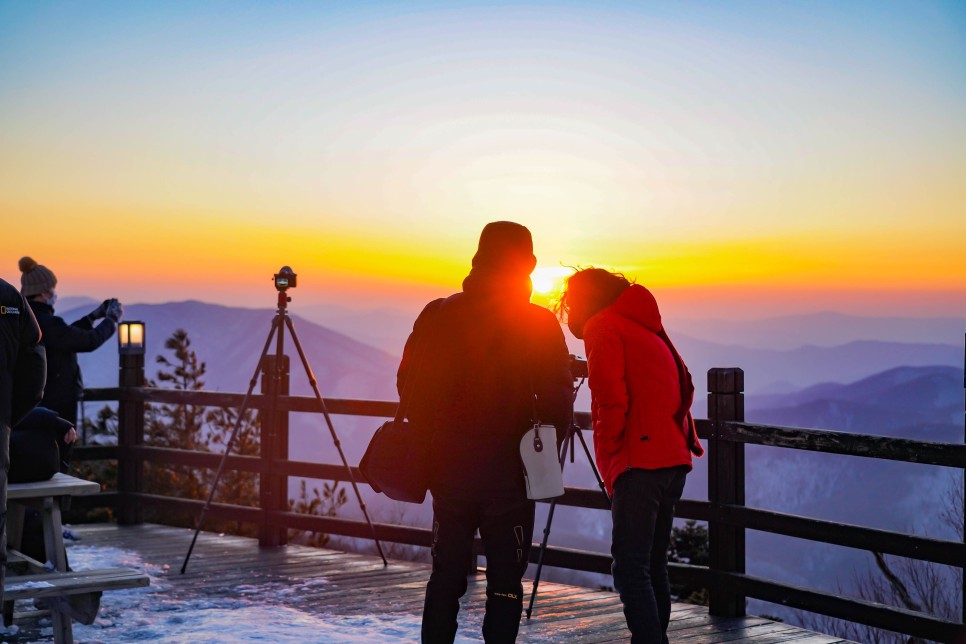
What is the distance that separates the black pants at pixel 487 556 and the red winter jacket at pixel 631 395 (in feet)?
1.57

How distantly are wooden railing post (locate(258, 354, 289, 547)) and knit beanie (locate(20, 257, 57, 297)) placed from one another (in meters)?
1.90

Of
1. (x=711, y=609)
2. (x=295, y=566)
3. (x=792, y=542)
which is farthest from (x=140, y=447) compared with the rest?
(x=792, y=542)

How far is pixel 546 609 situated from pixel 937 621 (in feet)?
7.00

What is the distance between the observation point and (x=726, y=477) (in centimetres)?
618

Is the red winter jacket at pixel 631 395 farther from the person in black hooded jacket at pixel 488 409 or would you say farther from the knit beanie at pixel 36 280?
the knit beanie at pixel 36 280

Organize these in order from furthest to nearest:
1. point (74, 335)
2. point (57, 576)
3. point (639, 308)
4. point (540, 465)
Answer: point (74, 335) < point (57, 576) < point (639, 308) < point (540, 465)

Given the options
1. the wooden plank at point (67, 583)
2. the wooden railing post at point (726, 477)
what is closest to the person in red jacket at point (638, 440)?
the wooden railing post at point (726, 477)

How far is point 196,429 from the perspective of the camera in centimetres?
1412

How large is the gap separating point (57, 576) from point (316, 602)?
186 cm

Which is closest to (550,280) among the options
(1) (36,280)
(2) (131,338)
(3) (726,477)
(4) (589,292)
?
(4) (589,292)

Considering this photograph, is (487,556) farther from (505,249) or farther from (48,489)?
(48,489)

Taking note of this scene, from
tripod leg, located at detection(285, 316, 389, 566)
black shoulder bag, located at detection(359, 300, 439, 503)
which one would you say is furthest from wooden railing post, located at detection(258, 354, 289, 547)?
black shoulder bag, located at detection(359, 300, 439, 503)

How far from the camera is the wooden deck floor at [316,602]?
18.8 feet

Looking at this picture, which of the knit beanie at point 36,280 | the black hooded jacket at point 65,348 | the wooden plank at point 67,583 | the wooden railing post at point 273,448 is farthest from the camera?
the wooden railing post at point 273,448
